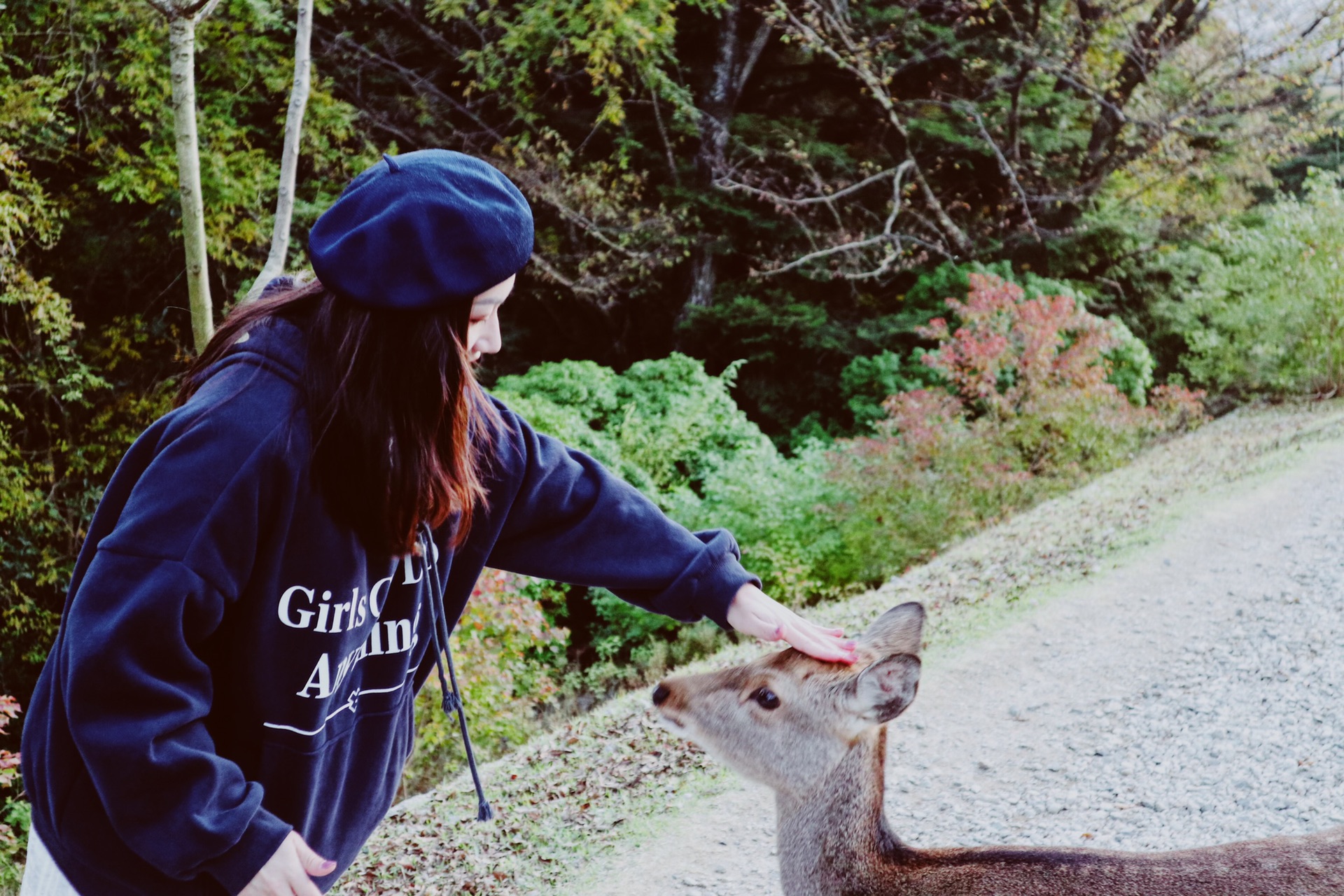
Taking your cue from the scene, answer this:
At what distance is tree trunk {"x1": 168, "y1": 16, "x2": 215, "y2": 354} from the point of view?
6609mm

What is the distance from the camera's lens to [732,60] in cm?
1653

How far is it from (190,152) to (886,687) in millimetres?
6157

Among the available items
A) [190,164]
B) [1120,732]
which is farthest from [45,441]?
[1120,732]

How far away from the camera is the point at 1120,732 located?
5.65 metres

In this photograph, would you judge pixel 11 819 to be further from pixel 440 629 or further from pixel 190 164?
pixel 440 629

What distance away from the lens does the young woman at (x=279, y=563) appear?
5.39 ft

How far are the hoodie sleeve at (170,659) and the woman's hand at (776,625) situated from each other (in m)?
1.14

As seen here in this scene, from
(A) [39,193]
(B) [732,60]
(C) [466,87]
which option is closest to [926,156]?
(B) [732,60]

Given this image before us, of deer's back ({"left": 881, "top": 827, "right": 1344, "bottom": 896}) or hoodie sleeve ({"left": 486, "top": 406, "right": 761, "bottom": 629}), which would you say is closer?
deer's back ({"left": 881, "top": 827, "right": 1344, "bottom": 896})

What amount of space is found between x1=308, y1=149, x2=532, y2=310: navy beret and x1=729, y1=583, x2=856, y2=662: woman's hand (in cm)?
101

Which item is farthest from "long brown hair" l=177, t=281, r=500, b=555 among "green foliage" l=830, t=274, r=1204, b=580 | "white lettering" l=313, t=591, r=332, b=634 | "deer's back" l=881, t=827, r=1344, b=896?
"green foliage" l=830, t=274, r=1204, b=580

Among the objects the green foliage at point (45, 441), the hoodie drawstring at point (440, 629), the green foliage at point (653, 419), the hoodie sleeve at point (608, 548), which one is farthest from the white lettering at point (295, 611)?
the green foliage at point (653, 419)

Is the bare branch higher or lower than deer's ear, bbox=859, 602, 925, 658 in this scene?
higher

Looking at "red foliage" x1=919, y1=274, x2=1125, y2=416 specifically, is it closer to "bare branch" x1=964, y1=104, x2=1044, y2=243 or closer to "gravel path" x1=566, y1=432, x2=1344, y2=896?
"bare branch" x1=964, y1=104, x2=1044, y2=243
